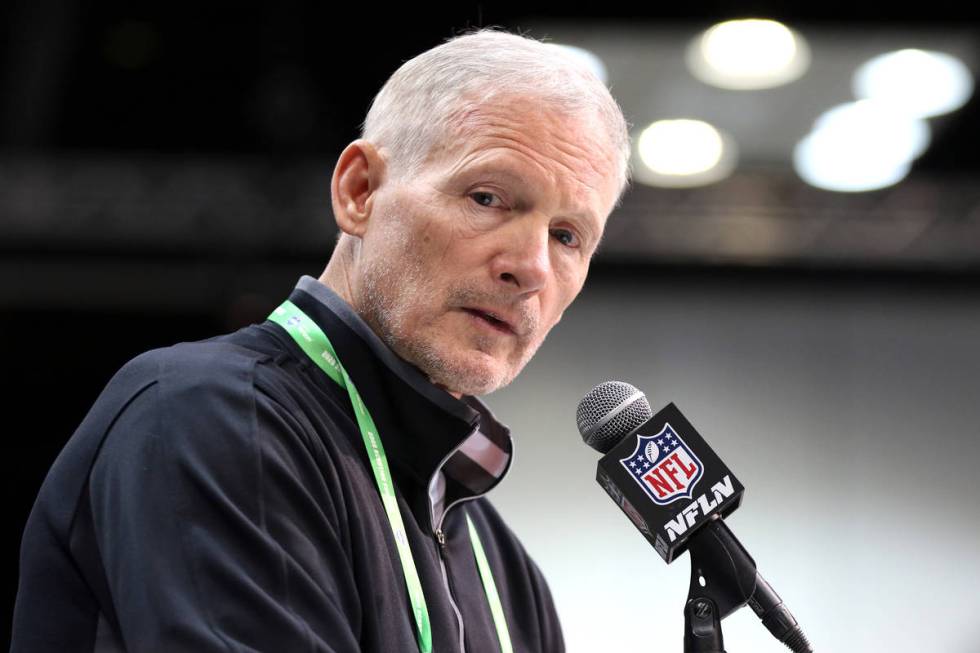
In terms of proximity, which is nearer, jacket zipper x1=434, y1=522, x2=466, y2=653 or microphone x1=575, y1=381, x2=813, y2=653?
microphone x1=575, y1=381, x2=813, y2=653

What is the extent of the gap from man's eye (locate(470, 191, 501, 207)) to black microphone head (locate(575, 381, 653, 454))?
0.98 feet

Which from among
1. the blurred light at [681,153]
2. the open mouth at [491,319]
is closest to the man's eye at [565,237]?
the open mouth at [491,319]

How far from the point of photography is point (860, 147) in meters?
7.21

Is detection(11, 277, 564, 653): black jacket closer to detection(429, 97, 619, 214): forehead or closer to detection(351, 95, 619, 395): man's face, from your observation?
detection(351, 95, 619, 395): man's face

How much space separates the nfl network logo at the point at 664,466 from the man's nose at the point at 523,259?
289 millimetres

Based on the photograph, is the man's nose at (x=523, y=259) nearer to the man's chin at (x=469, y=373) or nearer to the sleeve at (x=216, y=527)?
the man's chin at (x=469, y=373)

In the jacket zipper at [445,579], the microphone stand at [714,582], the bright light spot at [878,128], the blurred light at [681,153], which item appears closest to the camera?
the microphone stand at [714,582]

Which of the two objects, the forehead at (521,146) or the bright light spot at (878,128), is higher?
the bright light spot at (878,128)

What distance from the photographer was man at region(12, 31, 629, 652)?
4.15 ft

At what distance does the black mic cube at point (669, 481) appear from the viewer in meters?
1.47

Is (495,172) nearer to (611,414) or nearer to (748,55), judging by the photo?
(611,414)

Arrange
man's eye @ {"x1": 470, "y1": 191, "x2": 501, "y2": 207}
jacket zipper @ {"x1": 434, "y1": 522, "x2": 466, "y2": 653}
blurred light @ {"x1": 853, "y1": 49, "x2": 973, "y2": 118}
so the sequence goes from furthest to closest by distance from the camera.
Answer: blurred light @ {"x1": 853, "y1": 49, "x2": 973, "y2": 118}
man's eye @ {"x1": 470, "y1": 191, "x2": 501, "y2": 207}
jacket zipper @ {"x1": 434, "y1": 522, "x2": 466, "y2": 653}

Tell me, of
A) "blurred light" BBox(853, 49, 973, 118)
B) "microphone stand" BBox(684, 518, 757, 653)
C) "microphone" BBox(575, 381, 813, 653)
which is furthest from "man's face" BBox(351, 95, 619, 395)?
"blurred light" BBox(853, 49, 973, 118)

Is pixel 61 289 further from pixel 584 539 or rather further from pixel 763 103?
pixel 763 103
